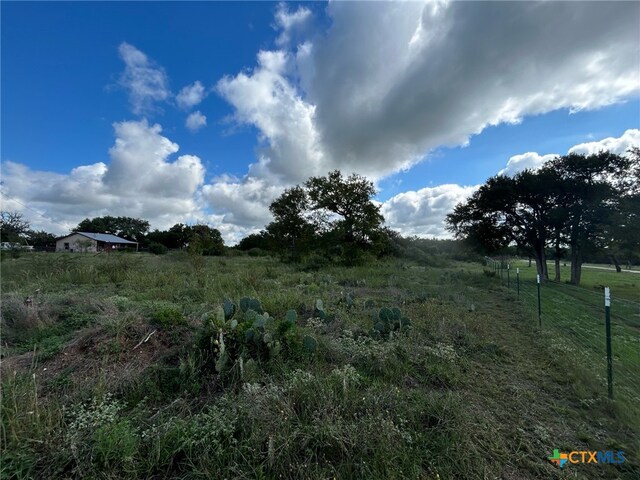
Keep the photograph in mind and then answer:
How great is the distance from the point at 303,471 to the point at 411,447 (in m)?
0.83

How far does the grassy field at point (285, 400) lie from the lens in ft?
6.70

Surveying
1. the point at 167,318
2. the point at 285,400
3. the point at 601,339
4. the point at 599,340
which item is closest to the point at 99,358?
the point at 167,318

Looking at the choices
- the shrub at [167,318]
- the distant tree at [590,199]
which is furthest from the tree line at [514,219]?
the shrub at [167,318]

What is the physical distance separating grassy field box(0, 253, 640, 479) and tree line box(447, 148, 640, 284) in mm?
16604

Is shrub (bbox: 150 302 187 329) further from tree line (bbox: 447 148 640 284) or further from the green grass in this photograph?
tree line (bbox: 447 148 640 284)

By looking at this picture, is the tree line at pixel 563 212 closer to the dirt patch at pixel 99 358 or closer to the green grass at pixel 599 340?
the green grass at pixel 599 340

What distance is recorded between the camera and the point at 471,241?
72.4 feet

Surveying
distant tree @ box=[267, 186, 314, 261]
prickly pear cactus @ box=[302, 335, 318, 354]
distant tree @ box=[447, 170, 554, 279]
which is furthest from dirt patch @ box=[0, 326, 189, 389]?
distant tree @ box=[447, 170, 554, 279]

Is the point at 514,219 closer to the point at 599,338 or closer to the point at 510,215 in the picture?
the point at 510,215

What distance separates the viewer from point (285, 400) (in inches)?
101

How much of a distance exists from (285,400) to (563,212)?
70.8 ft

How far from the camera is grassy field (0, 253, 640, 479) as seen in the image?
2041mm

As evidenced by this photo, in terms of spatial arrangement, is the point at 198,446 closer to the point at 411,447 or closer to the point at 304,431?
the point at 304,431

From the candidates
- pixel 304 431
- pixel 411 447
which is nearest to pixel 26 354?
pixel 304 431
